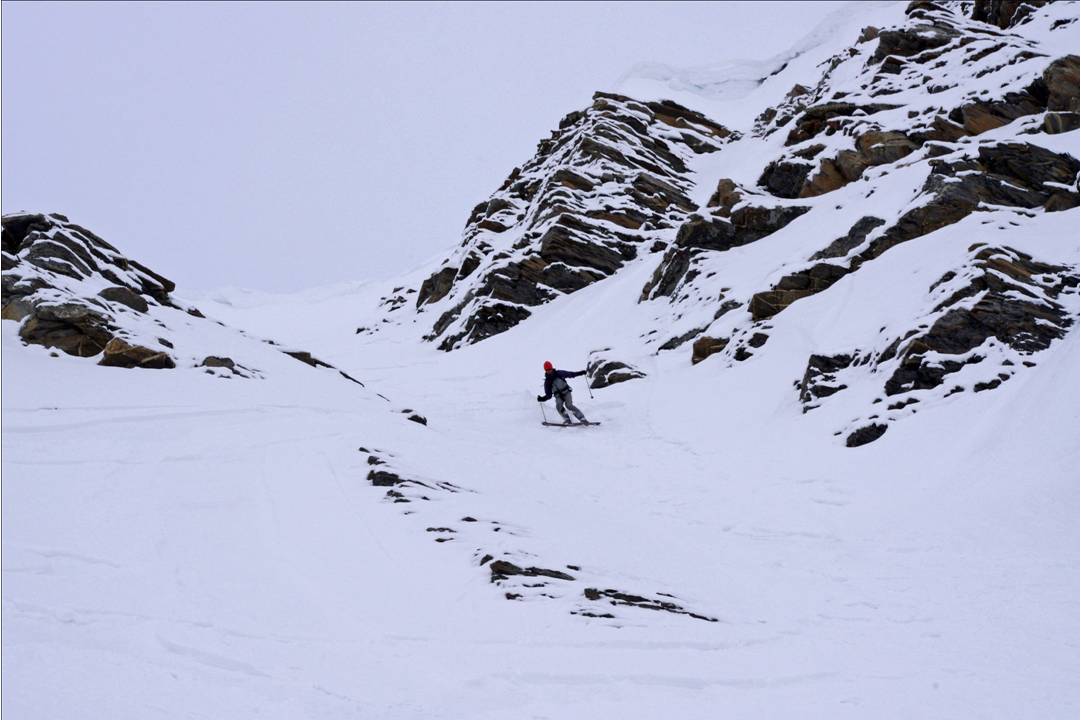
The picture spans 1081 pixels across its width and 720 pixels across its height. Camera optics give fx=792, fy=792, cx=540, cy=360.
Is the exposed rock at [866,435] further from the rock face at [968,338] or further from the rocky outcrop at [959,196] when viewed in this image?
the rocky outcrop at [959,196]

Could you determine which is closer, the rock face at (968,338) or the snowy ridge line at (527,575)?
the snowy ridge line at (527,575)

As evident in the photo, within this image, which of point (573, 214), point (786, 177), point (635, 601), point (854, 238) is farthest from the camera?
→ point (573, 214)

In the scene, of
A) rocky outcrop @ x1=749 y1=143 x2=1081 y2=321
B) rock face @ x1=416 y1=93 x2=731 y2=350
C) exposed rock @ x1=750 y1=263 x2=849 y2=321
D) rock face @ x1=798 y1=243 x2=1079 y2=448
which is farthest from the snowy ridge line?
rock face @ x1=416 y1=93 x2=731 y2=350

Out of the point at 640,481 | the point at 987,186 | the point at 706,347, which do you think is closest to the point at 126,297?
the point at 640,481

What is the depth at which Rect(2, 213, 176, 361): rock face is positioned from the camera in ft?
50.8

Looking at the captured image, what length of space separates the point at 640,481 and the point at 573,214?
1128 inches

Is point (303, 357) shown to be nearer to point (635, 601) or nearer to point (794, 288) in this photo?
point (794, 288)

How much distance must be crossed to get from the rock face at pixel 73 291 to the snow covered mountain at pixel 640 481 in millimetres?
86

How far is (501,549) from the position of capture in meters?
7.80

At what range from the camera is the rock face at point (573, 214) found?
123 ft

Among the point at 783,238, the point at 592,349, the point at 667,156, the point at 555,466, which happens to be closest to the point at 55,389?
the point at 555,466

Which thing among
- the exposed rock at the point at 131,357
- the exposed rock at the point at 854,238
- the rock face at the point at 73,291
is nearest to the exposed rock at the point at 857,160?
the exposed rock at the point at 854,238

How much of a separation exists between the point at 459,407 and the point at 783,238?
12859 millimetres

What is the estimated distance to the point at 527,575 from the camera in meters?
7.33
